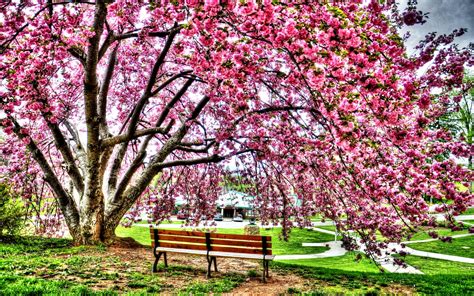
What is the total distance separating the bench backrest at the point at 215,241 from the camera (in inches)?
224

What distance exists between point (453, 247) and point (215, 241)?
16122mm

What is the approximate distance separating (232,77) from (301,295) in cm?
329

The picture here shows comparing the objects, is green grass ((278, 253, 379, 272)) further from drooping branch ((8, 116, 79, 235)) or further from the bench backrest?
drooping branch ((8, 116, 79, 235))

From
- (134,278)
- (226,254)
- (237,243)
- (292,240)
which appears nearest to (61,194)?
(134,278)

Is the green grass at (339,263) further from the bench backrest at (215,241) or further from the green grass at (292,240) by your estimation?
the bench backrest at (215,241)

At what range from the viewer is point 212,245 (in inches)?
232

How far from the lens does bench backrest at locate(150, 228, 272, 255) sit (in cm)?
569

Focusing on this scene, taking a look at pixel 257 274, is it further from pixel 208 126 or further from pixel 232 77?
pixel 208 126

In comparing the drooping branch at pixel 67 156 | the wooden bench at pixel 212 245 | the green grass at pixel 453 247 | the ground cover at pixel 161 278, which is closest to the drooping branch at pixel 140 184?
the drooping branch at pixel 67 156

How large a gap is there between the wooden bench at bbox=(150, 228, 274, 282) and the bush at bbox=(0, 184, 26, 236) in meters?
4.85

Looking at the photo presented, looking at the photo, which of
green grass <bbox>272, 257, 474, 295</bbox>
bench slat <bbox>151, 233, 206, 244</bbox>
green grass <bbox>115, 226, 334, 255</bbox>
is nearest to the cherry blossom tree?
green grass <bbox>272, 257, 474, 295</bbox>

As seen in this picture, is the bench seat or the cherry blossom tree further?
the bench seat

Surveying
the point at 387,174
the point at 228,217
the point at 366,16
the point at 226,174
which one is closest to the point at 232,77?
the point at 366,16

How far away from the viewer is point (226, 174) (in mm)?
9531
